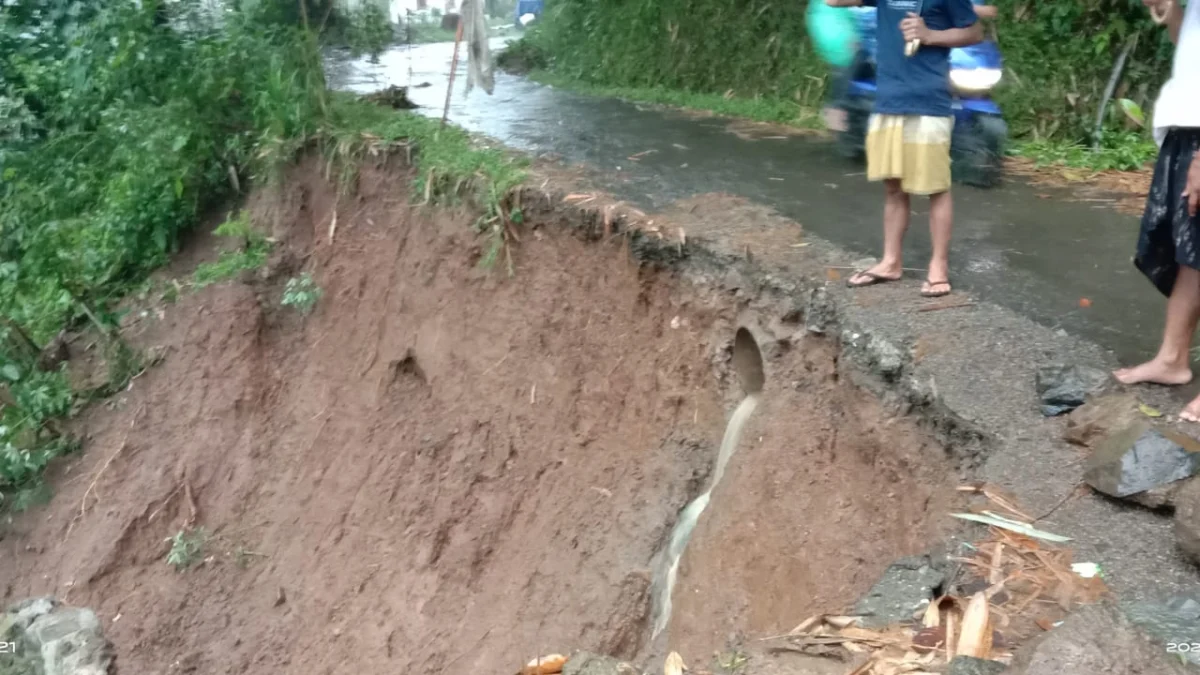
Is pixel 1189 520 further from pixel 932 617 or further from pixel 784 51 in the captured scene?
pixel 784 51

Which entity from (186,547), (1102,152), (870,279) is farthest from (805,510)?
(186,547)

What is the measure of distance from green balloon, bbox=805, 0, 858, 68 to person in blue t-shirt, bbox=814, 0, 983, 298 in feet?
9.60

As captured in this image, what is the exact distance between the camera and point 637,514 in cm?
493

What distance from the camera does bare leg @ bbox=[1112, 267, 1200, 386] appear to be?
129 inches

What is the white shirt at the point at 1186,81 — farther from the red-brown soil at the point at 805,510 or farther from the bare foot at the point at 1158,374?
the red-brown soil at the point at 805,510

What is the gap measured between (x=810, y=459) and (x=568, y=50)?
9429 millimetres

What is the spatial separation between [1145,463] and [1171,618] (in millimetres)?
655

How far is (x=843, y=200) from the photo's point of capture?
5730mm

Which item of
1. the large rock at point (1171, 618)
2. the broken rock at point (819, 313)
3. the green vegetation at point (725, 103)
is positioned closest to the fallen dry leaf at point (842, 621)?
the large rock at point (1171, 618)

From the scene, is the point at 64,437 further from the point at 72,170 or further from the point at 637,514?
the point at 637,514

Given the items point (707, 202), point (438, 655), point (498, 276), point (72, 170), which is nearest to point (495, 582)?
point (438, 655)

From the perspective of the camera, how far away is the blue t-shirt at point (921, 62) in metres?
3.85

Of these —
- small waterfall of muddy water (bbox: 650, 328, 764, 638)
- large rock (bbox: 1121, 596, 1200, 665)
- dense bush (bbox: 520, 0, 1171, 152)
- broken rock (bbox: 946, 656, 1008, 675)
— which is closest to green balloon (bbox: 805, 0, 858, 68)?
dense bush (bbox: 520, 0, 1171, 152)

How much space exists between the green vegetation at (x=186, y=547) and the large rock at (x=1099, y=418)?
5.47 meters
